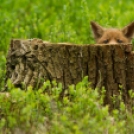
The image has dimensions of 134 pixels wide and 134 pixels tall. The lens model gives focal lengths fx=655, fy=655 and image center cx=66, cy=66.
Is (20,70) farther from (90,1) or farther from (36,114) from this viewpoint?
(90,1)

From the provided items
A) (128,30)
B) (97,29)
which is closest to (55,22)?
(97,29)

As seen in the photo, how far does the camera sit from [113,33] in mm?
11891

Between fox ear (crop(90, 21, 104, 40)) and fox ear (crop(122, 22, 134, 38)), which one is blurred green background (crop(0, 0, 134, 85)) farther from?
fox ear (crop(122, 22, 134, 38))

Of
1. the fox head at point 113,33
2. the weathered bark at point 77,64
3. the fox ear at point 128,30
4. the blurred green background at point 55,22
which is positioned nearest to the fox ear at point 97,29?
the fox head at point 113,33

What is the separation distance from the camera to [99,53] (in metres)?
8.19

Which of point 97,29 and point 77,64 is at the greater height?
point 97,29

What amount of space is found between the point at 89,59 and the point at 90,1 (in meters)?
9.24

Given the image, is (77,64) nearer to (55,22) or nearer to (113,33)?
(113,33)

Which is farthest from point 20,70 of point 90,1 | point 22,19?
point 90,1

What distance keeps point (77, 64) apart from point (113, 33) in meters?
3.79

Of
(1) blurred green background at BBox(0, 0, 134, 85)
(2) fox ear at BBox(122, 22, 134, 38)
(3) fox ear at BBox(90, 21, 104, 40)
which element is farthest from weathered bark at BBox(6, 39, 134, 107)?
(3) fox ear at BBox(90, 21, 104, 40)

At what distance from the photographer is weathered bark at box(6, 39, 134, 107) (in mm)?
8172

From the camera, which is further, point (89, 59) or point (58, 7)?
point (58, 7)

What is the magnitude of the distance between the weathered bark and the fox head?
11.3ft
